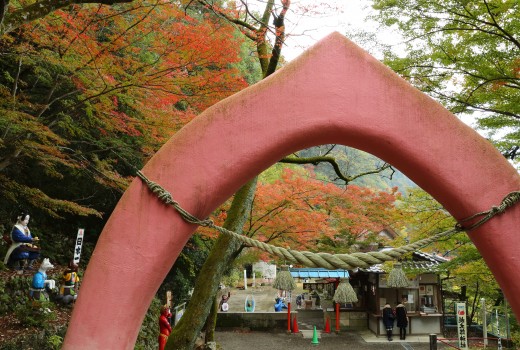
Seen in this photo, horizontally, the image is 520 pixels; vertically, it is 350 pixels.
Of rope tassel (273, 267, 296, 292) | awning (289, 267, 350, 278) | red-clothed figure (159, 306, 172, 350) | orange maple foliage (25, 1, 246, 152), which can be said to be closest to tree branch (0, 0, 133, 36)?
orange maple foliage (25, 1, 246, 152)

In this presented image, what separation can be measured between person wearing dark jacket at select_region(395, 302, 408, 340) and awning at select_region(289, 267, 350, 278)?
300 cm

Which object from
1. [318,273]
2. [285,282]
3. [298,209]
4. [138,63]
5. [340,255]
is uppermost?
[138,63]

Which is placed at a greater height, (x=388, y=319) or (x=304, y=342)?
(x=388, y=319)

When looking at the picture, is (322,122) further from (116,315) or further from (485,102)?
(485,102)

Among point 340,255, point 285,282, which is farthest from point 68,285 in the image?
point 285,282

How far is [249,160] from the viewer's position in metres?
2.27

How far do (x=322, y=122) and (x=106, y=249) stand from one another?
4.37 feet

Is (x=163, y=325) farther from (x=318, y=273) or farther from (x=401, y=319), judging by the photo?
(x=318, y=273)

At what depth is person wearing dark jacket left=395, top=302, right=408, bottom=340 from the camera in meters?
14.4

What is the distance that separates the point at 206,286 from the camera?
616 cm

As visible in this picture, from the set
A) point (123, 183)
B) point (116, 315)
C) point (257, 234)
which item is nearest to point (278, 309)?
point (257, 234)

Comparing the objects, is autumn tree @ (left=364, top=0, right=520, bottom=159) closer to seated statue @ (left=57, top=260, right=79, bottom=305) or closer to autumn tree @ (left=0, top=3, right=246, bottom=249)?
autumn tree @ (left=0, top=3, right=246, bottom=249)

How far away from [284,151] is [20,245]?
862cm

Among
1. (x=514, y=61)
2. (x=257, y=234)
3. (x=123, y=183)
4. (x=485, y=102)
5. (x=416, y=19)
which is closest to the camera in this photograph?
(x=514, y=61)
